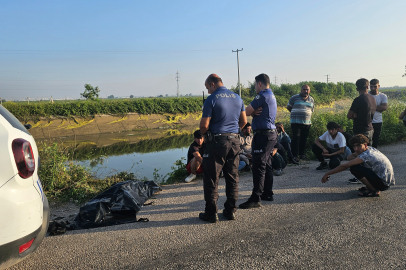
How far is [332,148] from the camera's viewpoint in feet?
22.9

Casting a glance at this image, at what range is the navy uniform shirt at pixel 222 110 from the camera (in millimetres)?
3795

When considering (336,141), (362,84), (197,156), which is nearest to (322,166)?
(336,141)

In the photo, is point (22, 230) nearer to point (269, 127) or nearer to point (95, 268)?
point (95, 268)

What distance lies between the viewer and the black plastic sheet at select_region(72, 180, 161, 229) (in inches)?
160

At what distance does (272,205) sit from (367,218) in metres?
1.29

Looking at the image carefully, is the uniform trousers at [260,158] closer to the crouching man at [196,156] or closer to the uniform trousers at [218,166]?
the uniform trousers at [218,166]

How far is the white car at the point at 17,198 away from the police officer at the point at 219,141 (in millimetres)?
1967

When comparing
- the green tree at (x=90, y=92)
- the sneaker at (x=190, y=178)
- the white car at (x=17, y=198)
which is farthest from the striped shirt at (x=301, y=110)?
the green tree at (x=90, y=92)

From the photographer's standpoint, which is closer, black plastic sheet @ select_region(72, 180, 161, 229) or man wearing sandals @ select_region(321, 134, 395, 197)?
black plastic sheet @ select_region(72, 180, 161, 229)

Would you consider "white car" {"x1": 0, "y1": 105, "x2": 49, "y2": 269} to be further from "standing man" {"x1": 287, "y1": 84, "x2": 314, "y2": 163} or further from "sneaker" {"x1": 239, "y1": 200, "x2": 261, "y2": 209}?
"standing man" {"x1": 287, "y1": 84, "x2": 314, "y2": 163}

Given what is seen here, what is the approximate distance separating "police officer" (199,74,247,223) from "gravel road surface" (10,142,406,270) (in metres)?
0.38

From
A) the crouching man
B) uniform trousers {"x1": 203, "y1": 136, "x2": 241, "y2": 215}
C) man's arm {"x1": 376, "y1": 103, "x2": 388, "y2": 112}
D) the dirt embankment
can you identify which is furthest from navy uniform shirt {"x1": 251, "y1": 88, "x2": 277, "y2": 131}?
the dirt embankment

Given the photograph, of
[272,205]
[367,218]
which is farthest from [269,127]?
[367,218]

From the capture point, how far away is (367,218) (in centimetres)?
387
